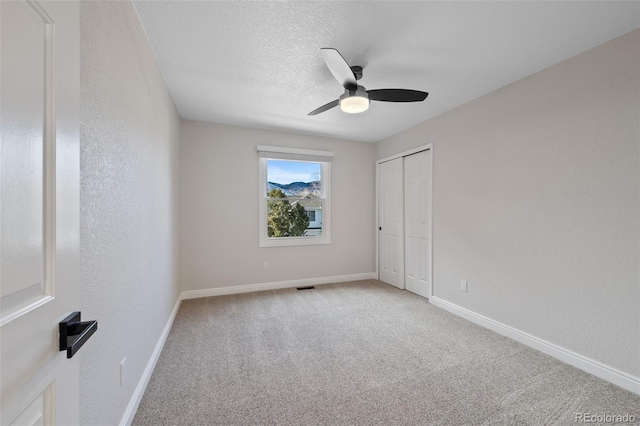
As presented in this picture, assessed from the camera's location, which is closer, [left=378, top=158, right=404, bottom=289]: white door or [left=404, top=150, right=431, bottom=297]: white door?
[left=404, top=150, right=431, bottom=297]: white door

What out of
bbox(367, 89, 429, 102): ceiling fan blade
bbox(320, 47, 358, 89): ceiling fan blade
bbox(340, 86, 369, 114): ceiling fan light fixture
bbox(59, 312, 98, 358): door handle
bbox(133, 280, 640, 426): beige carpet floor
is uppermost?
bbox(320, 47, 358, 89): ceiling fan blade

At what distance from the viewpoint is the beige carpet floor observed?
159cm

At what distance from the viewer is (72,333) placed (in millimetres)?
648

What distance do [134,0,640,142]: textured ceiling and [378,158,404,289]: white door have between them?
5.00 feet

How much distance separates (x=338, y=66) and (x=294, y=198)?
260 cm

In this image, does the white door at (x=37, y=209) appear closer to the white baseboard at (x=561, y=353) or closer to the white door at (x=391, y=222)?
the white baseboard at (x=561, y=353)

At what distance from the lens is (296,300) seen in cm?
354

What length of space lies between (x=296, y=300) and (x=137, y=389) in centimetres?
207

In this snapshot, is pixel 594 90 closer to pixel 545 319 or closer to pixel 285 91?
pixel 545 319

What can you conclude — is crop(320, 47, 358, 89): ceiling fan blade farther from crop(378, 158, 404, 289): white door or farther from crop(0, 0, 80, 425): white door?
crop(378, 158, 404, 289): white door

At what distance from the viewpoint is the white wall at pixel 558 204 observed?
184 cm

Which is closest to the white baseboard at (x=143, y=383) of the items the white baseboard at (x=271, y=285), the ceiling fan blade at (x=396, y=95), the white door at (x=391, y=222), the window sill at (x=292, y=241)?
the white baseboard at (x=271, y=285)

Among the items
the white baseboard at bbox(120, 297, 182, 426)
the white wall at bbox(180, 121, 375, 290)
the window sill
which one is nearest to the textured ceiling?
the white wall at bbox(180, 121, 375, 290)

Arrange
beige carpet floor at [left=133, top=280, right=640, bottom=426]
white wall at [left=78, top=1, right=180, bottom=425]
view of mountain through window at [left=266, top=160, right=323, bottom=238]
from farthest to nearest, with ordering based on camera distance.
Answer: view of mountain through window at [left=266, top=160, right=323, bottom=238] → beige carpet floor at [left=133, top=280, right=640, bottom=426] → white wall at [left=78, top=1, right=180, bottom=425]
